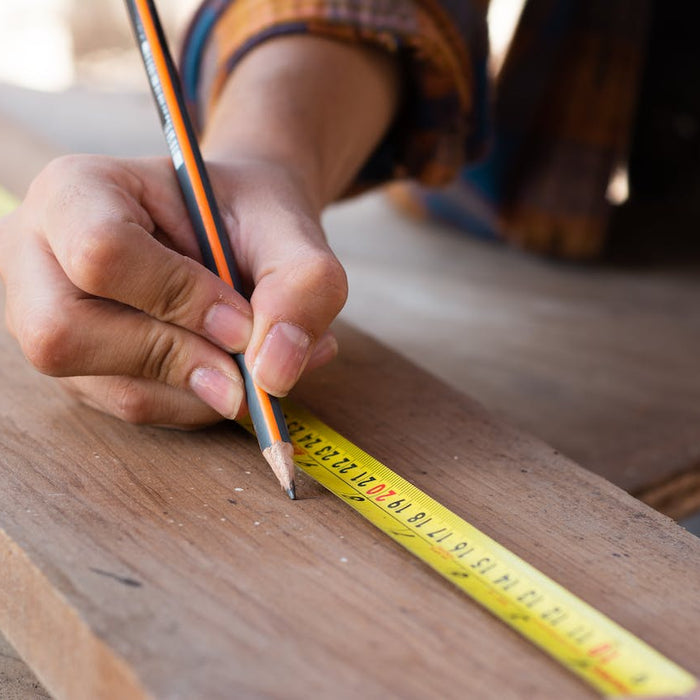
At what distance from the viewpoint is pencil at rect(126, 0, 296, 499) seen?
73cm

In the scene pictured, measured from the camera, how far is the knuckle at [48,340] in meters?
0.75

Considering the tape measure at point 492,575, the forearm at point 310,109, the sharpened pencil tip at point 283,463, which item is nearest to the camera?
the tape measure at point 492,575

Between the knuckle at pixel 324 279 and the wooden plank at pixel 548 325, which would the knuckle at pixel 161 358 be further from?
the wooden plank at pixel 548 325

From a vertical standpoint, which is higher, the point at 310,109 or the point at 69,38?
the point at 310,109

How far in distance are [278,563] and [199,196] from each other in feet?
1.09

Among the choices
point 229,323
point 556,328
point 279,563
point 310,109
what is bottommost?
point 556,328

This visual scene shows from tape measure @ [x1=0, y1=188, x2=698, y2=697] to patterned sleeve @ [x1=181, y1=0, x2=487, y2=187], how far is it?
1.85 ft

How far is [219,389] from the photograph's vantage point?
2.49ft

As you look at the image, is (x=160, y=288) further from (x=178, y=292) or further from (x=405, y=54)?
(x=405, y=54)

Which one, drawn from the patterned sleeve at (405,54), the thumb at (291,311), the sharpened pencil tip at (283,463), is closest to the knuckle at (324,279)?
the thumb at (291,311)

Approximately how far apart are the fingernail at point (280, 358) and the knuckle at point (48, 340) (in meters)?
0.16

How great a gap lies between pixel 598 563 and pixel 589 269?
1008mm

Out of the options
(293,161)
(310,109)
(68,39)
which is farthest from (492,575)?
(68,39)

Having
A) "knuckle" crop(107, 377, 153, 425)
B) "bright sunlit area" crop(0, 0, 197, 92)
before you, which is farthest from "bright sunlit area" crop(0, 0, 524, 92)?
"knuckle" crop(107, 377, 153, 425)
